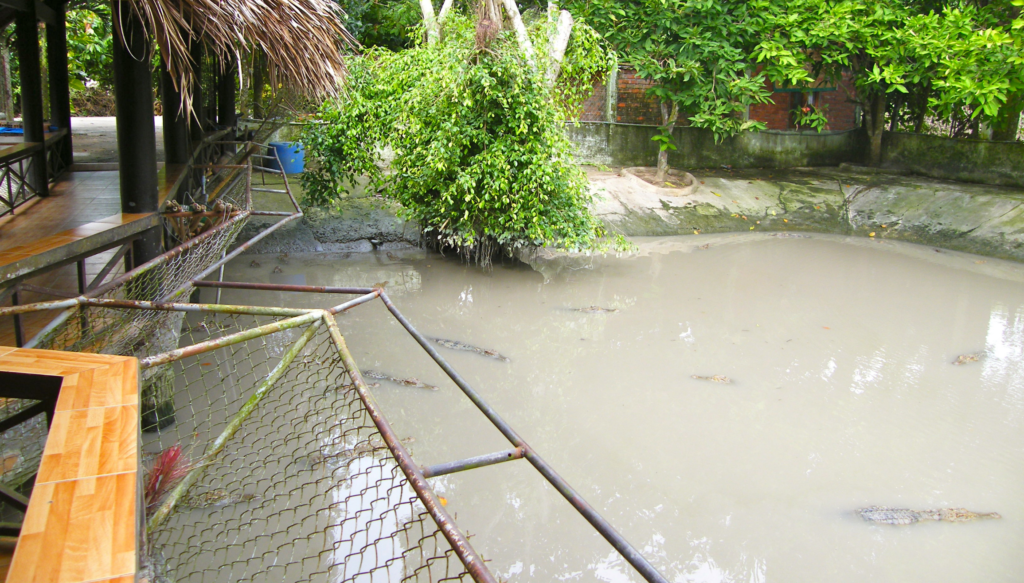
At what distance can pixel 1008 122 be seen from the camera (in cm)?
931

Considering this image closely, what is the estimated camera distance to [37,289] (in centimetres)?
282

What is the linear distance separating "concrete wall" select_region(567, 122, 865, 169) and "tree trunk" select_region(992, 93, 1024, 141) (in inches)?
74.9

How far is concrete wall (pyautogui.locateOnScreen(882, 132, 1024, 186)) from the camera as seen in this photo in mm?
9000

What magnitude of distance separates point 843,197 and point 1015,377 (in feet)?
16.3

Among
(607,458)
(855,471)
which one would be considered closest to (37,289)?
(607,458)

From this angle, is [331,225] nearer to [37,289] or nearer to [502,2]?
[502,2]

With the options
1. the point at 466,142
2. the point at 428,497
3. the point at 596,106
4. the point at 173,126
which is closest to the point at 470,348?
the point at 466,142

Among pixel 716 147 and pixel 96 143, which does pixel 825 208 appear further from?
pixel 96 143

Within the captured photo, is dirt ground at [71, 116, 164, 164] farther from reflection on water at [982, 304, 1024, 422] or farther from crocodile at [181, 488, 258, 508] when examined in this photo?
reflection on water at [982, 304, 1024, 422]

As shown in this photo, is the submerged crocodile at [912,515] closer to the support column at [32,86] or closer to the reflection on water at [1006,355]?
the reflection on water at [1006,355]

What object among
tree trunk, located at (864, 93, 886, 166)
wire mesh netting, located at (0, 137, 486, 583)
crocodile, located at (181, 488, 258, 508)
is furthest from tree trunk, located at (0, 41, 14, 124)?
tree trunk, located at (864, 93, 886, 166)

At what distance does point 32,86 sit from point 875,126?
1057 cm

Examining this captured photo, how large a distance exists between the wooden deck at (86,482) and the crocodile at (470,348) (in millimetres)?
3336

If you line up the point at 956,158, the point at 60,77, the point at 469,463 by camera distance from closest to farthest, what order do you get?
the point at 469,463 < the point at 60,77 < the point at 956,158
